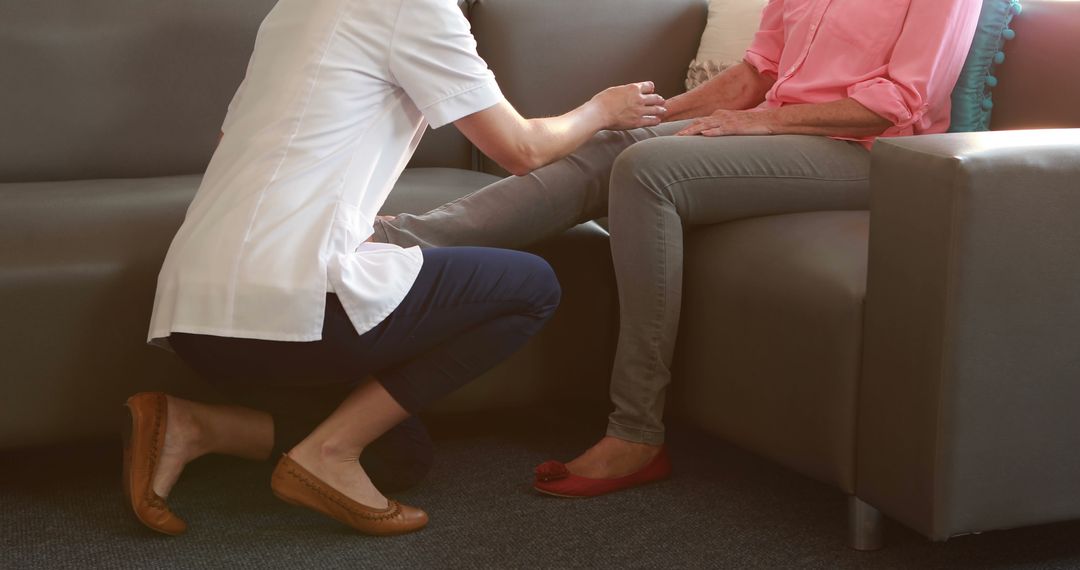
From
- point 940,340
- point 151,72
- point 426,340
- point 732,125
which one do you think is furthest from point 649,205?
point 151,72

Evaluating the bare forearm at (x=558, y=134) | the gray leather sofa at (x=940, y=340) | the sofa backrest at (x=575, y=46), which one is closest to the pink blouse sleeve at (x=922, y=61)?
the gray leather sofa at (x=940, y=340)

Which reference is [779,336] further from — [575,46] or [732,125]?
[575,46]

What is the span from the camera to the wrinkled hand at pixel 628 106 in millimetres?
1852

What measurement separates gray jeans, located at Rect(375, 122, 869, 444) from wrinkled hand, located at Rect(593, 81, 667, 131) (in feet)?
0.13

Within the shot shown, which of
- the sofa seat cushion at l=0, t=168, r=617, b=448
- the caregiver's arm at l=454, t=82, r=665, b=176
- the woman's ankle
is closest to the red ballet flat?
the sofa seat cushion at l=0, t=168, r=617, b=448

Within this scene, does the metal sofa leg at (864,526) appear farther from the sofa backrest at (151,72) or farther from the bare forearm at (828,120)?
the sofa backrest at (151,72)

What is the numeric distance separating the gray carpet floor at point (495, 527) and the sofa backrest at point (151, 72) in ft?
2.16

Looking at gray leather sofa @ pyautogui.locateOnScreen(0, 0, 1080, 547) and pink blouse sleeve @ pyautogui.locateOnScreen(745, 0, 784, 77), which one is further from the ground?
pink blouse sleeve @ pyautogui.locateOnScreen(745, 0, 784, 77)

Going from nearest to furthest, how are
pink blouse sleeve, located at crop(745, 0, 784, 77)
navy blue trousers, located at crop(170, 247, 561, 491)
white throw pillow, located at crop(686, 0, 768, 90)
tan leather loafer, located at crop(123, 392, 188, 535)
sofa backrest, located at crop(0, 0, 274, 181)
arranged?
1. navy blue trousers, located at crop(170, 247, 561, 491)
2. tan leather loafer, located at crop(123, 392, 188, 535)
3. pink blouse sleeve, located at crop(745, 0, 784, 77)
4. sofa backrest, located at crop(0, 0, 274, 181)
5. white throw pillow, located at crop(686, 0, 768, 90)

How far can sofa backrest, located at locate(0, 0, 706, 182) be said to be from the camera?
232 centimetres

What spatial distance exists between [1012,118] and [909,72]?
271mm

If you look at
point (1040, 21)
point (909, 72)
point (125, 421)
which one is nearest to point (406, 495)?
point (125, 421)

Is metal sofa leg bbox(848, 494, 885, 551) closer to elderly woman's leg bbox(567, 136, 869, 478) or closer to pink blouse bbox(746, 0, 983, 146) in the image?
elderly woman's leg bbox(567, 136, 869, 478)

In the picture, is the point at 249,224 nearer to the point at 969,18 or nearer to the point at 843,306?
the point at 843,306
